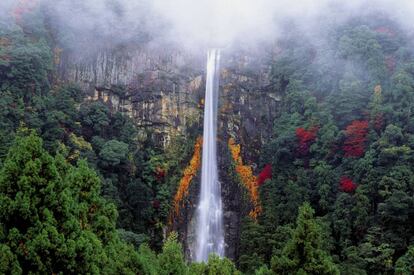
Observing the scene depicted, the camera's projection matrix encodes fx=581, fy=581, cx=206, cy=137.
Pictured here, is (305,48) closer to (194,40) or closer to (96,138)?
(194,40)

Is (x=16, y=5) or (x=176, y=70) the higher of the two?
(x=16, y=5)

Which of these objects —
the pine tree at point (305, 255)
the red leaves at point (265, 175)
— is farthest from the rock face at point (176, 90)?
the pine tree at point (305, 255)

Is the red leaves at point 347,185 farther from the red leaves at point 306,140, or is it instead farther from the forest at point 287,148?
the red leaves at point 306,140

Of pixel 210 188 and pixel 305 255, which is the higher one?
pixel 210 188

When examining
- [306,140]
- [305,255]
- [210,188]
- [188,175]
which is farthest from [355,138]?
[305,255]

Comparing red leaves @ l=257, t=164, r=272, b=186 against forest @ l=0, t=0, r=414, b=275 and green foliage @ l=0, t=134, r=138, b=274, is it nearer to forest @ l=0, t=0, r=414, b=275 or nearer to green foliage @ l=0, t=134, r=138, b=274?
forest @ l=0, t=0, r=414, b=275

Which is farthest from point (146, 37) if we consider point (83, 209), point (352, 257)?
point (83, 209)

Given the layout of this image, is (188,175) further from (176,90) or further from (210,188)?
(176,90)
